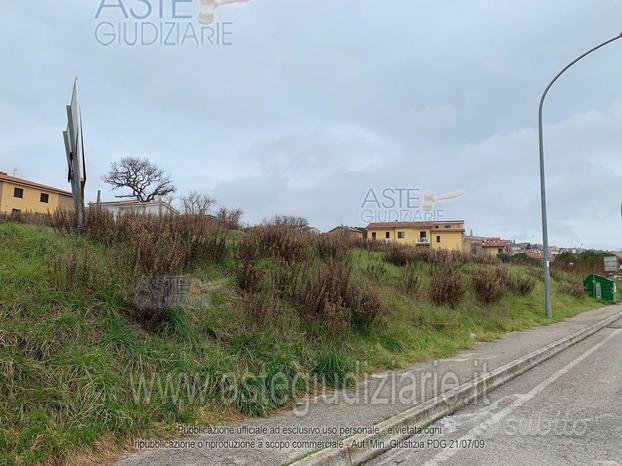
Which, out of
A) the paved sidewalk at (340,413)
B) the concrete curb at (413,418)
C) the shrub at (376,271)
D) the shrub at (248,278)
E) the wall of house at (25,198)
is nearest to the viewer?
the paved sidewalk at (340,413)

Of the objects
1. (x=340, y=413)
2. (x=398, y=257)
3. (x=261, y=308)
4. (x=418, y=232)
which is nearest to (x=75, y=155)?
(x=261, y=308)

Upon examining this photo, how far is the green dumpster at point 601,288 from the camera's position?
30.7 m

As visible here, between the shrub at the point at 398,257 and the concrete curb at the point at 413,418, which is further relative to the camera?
the shrub at the point at 398,257

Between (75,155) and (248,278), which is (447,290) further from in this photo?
(75,155)

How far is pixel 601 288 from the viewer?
31250mm

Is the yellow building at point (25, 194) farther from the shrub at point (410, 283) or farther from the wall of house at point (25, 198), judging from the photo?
the shrub at point (410, 283)

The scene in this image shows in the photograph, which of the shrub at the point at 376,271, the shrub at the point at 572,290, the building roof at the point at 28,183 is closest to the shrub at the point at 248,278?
the shrub at the point at 376,271

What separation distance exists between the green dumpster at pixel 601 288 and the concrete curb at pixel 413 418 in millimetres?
26444

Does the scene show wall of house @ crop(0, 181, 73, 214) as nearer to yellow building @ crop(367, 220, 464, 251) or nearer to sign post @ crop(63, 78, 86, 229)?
sign post @ crop(63, 78, 86, 229)

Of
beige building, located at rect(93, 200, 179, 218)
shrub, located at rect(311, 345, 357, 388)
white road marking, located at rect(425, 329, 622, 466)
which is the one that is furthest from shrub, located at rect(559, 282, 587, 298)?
beige building, located at rect(93, 200, 179, 218)

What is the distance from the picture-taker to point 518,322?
14.5m

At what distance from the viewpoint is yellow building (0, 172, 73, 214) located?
151 ft

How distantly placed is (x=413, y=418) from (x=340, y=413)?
2.69 ft

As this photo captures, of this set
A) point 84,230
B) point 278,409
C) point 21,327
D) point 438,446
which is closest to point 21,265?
point 21,327
